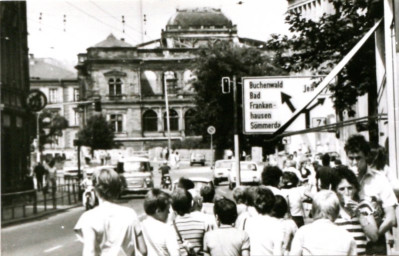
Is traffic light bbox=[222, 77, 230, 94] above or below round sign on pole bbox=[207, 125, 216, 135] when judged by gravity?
above

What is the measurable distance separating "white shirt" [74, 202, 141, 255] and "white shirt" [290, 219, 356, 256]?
1.23 metres

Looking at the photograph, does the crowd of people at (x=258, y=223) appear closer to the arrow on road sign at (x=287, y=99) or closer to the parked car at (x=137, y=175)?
the arrow on road sign at (x=287, y=99)

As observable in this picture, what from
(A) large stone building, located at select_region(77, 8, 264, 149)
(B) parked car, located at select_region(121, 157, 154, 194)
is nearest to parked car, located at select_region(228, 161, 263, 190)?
(B) parked car, located at select_region(121, 157, 154, 194)

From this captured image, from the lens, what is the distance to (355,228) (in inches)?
233

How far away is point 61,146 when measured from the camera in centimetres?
7775

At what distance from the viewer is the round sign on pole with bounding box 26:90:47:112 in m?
21.0

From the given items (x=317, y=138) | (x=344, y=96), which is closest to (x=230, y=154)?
(x=317, y=138)

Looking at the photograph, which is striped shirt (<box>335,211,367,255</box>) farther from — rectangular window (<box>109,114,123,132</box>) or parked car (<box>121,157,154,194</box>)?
rectangular window (<box>109,114,123,132</box>)

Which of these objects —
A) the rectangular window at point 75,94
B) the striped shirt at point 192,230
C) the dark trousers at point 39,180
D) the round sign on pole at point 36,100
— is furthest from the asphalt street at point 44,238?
the rectangular window at point 75,94

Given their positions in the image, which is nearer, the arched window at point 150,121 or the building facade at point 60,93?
the building facade at point 60,93

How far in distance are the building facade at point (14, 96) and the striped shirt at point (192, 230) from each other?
59.3 feet

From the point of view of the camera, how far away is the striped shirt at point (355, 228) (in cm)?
589

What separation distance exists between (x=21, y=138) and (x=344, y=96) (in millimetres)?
15328

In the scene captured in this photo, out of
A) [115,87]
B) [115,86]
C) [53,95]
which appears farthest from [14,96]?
[115,87]
